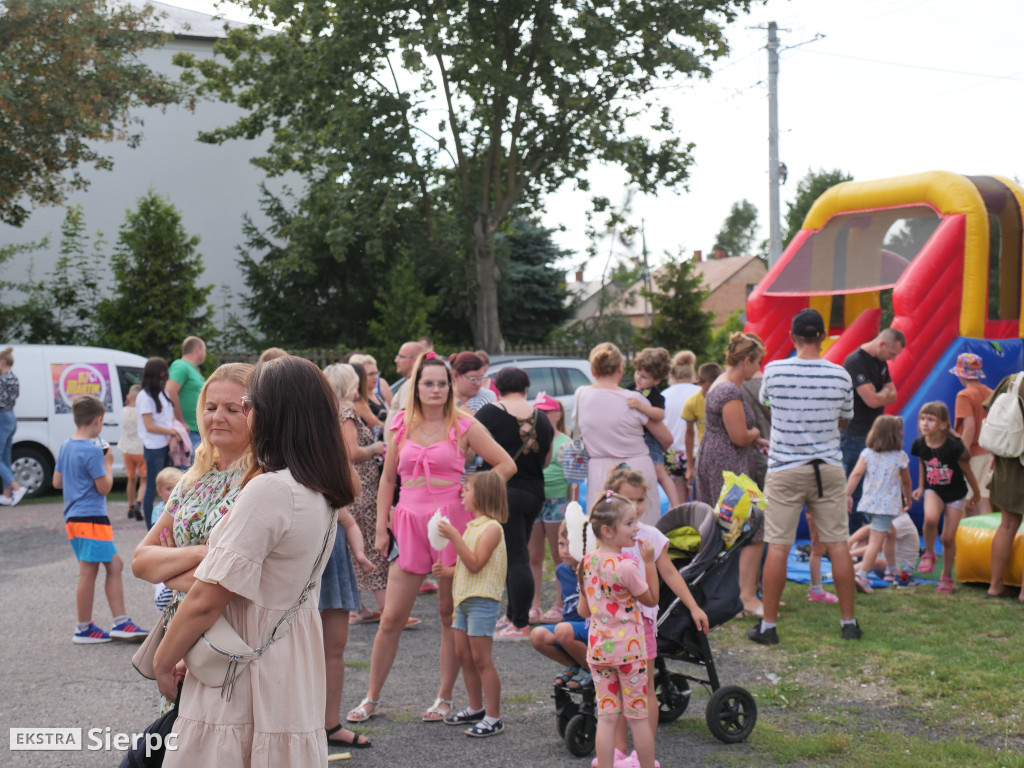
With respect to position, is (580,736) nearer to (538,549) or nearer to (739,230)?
(538,549)

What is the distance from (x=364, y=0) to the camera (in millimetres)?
20562

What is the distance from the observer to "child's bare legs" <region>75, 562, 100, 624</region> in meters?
6.71

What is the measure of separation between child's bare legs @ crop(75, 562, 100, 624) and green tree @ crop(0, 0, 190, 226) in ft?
36.0

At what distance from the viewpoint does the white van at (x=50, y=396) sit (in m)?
13.9

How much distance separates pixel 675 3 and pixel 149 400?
15.9 meters

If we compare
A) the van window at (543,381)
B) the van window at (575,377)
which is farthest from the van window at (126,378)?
the van window at (575,377)

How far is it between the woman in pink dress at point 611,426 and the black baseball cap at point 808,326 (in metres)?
1.12

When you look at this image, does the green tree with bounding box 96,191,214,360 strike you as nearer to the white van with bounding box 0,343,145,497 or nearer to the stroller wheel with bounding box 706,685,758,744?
the white van with bounding box 0,343,145,497

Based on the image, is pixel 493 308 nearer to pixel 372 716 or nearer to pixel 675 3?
pixel 675 3

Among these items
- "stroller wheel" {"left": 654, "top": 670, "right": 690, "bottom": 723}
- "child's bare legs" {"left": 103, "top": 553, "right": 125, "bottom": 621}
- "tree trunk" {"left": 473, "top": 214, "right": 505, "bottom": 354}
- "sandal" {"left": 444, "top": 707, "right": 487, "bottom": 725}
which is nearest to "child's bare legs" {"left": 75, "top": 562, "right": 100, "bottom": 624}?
"child's bare legs" {"left": 103, "top": 553, "right": 125, "bottom": 621}

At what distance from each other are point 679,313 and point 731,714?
29941mm

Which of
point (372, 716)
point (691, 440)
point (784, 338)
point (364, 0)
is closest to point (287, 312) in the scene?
point (364, 0)

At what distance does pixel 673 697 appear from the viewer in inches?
207

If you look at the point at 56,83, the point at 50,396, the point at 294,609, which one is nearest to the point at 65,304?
the point at 56,83
